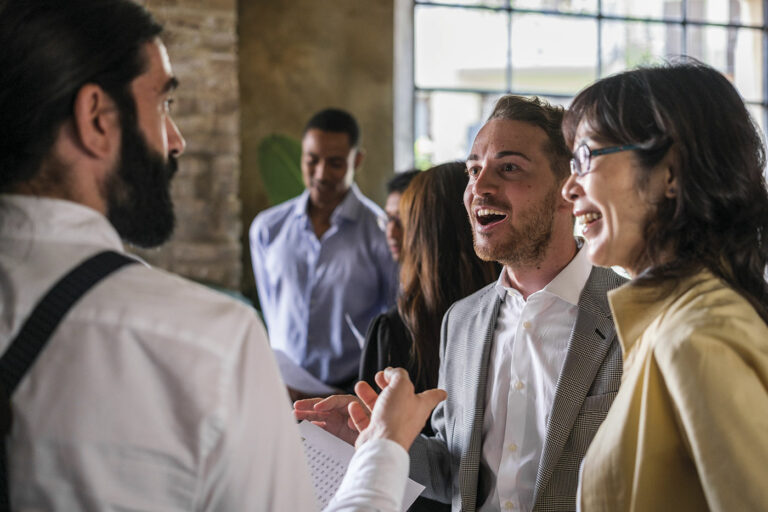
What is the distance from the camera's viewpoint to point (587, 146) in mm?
1327

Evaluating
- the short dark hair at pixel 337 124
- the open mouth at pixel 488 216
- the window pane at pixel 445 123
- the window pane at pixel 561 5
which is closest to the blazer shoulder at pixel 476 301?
the open mouth at pixel 488 216

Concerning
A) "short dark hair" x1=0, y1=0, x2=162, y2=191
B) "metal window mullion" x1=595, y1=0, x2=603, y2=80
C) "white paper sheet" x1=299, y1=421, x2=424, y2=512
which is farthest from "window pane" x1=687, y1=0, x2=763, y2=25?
"short dark hair" x1=0, y1=0, x2=162, y2=191

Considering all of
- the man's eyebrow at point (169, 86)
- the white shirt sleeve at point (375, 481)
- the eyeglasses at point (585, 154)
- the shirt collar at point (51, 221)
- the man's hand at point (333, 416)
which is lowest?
the man's hand at point (333, 416)

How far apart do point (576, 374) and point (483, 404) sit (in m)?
0.23

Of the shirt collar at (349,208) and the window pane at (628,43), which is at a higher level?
the window pane at (628,43)

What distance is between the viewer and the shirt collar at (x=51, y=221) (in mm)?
976

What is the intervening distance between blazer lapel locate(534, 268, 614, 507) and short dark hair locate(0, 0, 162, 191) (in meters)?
0.98

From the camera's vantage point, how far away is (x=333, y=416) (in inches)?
67.2

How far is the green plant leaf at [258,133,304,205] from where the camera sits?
493cm

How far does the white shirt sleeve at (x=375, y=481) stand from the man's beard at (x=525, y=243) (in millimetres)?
656

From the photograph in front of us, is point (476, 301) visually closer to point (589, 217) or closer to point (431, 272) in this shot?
point (431, 272)

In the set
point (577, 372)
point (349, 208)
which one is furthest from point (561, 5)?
point (577, 372)

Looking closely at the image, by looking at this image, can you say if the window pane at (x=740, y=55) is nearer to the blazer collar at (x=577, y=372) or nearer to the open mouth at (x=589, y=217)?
the blazer collar at (x=577, y=372)

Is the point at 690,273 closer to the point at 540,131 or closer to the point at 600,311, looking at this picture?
the point at 600,311
